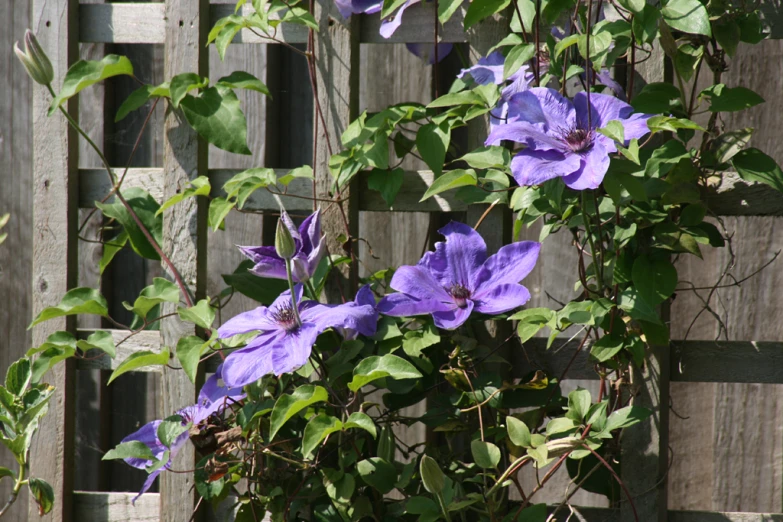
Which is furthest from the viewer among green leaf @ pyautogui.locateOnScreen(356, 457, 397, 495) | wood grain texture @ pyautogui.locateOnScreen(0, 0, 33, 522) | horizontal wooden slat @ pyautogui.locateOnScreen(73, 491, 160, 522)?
wood grain texture @ pyautogui.locateOnScreen(0, 0, 33, 522)

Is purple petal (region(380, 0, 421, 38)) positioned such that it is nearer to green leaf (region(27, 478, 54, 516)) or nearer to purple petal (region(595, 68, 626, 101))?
purple petal (region(595, 68, 626, 101))

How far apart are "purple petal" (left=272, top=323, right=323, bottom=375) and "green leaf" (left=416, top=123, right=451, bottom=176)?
304 millimetres

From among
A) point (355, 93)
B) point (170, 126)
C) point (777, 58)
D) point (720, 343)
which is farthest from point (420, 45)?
point (777, 58)

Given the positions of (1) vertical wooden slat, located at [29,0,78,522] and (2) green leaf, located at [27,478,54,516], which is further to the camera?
(1) vertical wooden slat, located at [29,0,78,522]

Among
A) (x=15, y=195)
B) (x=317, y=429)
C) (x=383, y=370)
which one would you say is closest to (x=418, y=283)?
(x=383, y=370)

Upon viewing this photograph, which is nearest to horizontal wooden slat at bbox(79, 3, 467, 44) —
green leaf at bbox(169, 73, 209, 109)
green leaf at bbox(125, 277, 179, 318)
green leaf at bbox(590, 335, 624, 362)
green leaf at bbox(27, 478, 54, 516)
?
green leaf at bbox(169, 73, 209, 109)

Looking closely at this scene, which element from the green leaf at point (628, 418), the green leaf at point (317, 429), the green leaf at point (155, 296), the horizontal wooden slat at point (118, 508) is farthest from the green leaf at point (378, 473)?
the horizontal wooden slat at point (118, 508)

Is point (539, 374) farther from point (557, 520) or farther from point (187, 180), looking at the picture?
point (187, 180)

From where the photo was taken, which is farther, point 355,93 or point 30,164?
point 30,164

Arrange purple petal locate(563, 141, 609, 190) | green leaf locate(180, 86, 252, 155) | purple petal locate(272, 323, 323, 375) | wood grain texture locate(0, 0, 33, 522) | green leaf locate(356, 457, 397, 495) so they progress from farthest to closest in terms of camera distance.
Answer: wood grain texture locate(0, 0, 33, 522)
green leaf locate(180, 86, 252, 155)
green leaf locate(356, 457, 397, 495)
purple petal locate(272, 323, 323, 375)
purple petal locate(563, 141, 609, 190)

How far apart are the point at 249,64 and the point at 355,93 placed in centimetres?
57

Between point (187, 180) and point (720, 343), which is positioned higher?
point (187, 180)

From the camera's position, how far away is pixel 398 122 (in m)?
1.28

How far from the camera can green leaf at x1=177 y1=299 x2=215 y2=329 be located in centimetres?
128
